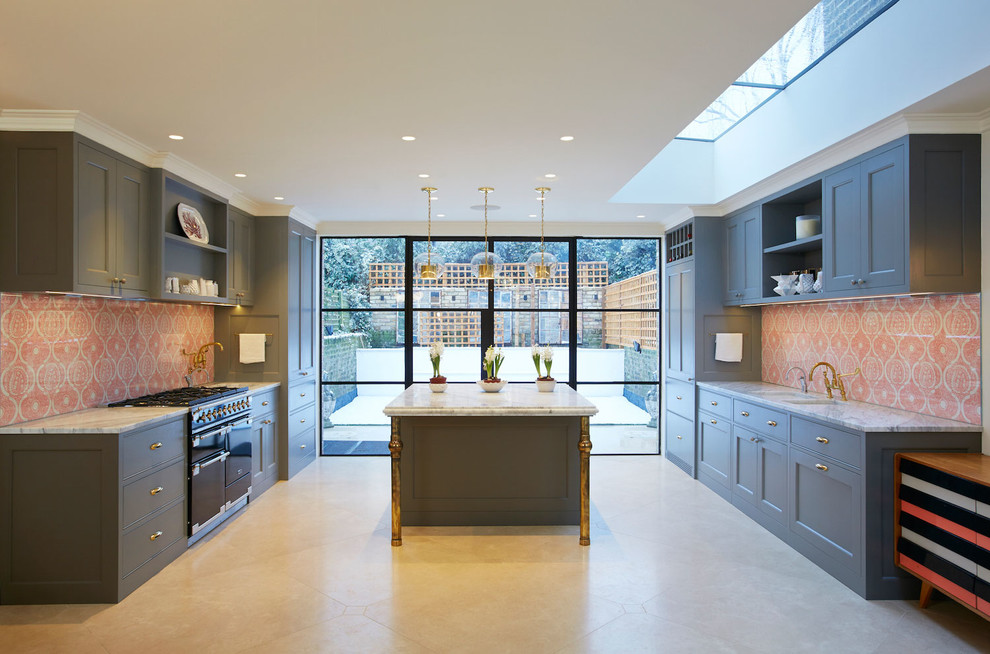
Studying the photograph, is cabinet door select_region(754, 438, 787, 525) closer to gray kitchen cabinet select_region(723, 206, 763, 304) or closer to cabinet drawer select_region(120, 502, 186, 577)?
gray kitchen cabinet select_region(723, 206, 763, 304)

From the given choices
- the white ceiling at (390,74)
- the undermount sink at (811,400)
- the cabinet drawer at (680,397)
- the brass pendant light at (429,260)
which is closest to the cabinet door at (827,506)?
the undermount sink at (811,400)

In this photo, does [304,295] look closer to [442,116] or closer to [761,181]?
[442,116]

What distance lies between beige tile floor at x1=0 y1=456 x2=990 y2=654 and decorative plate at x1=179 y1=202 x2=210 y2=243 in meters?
2.29

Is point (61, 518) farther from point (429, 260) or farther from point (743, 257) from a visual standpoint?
point (743, 257)

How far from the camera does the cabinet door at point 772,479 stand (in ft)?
12.9

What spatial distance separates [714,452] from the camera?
5.14 m

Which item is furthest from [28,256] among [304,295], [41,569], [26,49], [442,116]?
[304,295]

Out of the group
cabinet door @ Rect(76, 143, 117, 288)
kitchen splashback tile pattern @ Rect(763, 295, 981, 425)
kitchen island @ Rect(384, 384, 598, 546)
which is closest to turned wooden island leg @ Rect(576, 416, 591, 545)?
kitchen island @ Rect(384, 384, 598, 546)

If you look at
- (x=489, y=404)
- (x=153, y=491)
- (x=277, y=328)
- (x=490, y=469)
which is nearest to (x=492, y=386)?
(x=489, y=404)

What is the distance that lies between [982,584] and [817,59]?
333cm

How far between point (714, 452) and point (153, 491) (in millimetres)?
4478

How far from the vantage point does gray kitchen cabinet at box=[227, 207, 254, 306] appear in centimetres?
510

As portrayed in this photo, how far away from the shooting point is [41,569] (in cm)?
308

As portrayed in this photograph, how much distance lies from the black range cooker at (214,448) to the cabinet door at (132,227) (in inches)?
35.0
